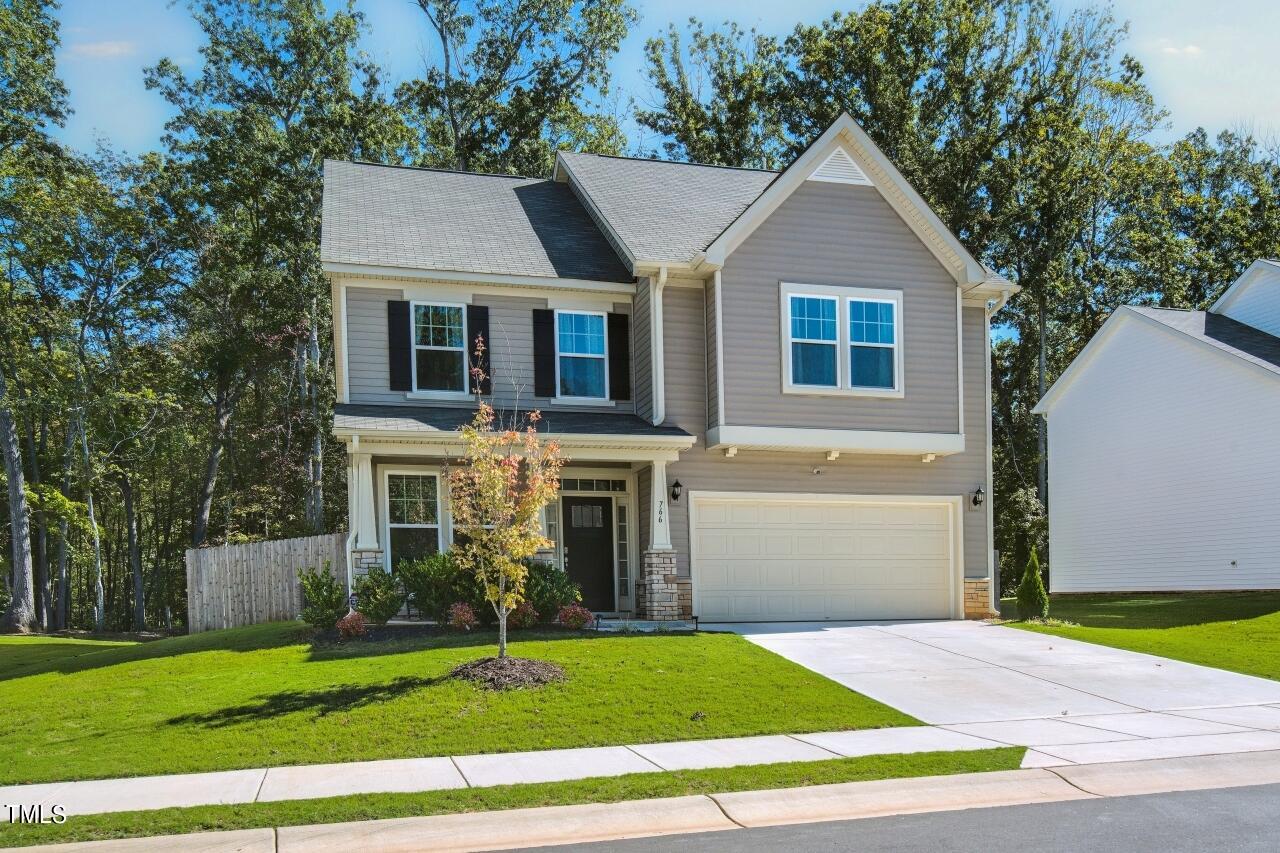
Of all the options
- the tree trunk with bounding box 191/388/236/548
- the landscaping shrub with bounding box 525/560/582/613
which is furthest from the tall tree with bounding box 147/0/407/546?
the landscaping shrub with bounding box 525/560/582/613

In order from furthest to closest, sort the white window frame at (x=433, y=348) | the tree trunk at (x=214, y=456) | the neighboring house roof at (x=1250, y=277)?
the tree trunk at (x=214, y=456)
the neighboring house roof at (x=1250, y=277)
the white window frame at (x=433, y=348)

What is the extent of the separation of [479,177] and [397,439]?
27.4ft

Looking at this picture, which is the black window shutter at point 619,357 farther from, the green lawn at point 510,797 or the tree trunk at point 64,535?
the tree trunk at point 64,535

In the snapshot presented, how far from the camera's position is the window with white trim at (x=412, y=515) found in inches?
695

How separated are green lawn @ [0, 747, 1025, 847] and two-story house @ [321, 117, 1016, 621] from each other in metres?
8.74

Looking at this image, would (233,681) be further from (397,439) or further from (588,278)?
(588,278)

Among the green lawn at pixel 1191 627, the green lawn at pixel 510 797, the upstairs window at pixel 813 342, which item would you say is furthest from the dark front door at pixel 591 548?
the green lawn at pixel 510 797

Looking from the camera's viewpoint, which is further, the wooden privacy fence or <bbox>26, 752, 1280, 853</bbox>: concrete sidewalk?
the wooden privacy fence

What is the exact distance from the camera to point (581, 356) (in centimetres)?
1934

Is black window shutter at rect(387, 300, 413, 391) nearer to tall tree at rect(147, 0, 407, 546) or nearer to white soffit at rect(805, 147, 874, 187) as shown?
white soffit at rect(805, 147, 874, 187)

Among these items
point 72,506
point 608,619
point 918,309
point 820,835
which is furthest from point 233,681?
point 72,506

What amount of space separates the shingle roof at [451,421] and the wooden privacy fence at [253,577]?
2.24m

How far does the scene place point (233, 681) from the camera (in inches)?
497

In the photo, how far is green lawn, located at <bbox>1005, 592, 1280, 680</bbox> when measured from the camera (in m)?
15.5
